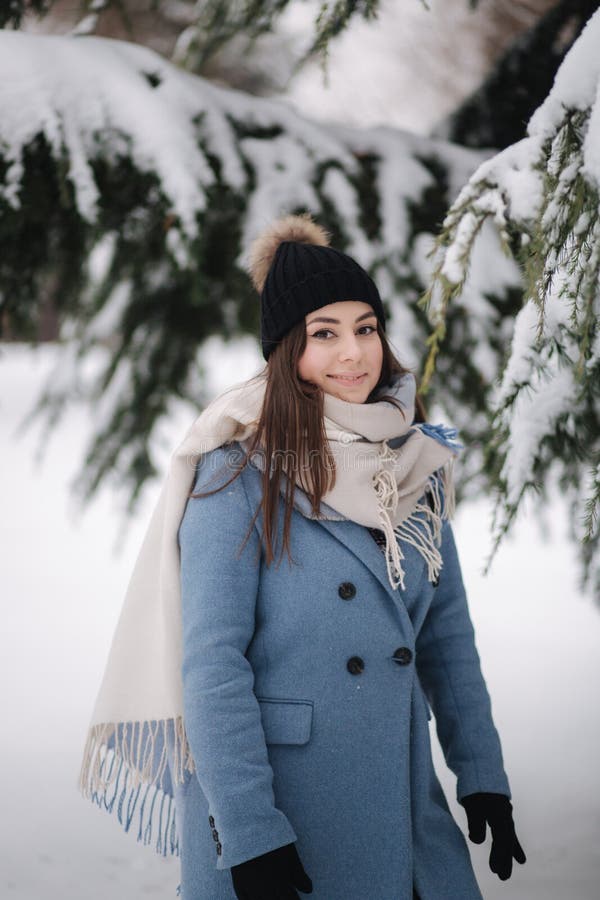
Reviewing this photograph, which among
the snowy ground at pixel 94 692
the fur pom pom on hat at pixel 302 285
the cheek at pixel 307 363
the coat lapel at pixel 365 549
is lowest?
the snowy ground at pixel 94 692

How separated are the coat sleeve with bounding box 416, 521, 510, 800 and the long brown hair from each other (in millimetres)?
431

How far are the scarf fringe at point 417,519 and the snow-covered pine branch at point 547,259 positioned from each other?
0.45ft

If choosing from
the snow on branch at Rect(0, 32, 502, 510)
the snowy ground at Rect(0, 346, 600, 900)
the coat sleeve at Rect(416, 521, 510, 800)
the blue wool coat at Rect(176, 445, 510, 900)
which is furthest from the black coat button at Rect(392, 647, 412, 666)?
the snowy ground at Rect(0, 346, 600, 900)

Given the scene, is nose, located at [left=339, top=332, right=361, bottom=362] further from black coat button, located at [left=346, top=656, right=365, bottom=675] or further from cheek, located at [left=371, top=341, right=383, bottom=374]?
black coat button, located at [left=346, top=656, right=365, bottom=675]

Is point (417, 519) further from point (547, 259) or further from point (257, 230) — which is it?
point (257, 230)

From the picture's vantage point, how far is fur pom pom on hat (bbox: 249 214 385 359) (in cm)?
154

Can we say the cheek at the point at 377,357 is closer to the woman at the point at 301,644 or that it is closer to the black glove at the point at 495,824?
the woman at the point at 301,644

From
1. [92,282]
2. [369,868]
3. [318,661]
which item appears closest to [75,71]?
[92,282]

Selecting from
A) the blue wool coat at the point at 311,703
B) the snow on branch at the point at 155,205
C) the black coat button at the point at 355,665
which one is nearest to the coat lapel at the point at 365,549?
the blue wool coat at the point at 311,703

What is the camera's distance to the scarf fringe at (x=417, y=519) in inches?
59.1

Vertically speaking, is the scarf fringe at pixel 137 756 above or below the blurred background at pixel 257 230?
below

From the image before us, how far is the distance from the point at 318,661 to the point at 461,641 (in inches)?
16.9

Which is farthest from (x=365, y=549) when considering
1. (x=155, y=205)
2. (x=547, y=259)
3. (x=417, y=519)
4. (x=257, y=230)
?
(x=155, y=205)

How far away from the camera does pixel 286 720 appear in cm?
141
